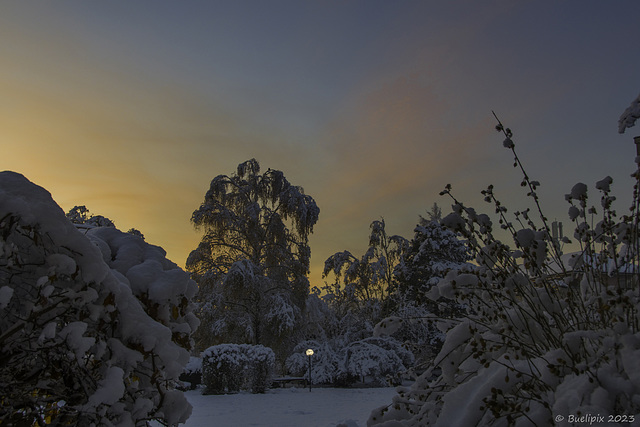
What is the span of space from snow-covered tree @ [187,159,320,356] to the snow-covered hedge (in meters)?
2.55

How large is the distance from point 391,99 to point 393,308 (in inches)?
484

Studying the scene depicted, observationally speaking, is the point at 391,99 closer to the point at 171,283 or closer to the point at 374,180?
the point at 374,180

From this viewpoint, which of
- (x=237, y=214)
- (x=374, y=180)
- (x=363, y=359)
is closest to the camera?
(x=374, y=180)

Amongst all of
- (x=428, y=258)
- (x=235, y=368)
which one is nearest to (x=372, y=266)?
(x=428, y=258)

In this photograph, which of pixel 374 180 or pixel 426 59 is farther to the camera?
pixel 374 180

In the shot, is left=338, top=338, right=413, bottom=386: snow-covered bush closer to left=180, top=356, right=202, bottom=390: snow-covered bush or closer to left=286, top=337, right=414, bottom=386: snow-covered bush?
left=286, top=337, right=414, bottom=386: snow-covered bush

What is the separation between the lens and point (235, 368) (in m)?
12.2

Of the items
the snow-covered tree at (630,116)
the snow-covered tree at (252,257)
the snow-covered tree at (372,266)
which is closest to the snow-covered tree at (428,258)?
the snow-covered tree at (372,266)

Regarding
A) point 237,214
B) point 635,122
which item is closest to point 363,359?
point 237,214

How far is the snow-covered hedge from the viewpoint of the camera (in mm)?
12062

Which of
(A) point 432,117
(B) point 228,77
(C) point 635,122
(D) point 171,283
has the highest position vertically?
Result: (B) point 228,77

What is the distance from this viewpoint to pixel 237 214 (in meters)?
17.5

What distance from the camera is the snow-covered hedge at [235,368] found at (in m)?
12.1

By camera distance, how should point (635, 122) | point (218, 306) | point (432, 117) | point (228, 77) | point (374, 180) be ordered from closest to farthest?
point (635, 122) → point (432, 117) → point (228, 77) → point (374, 180) → point (218, 306)
